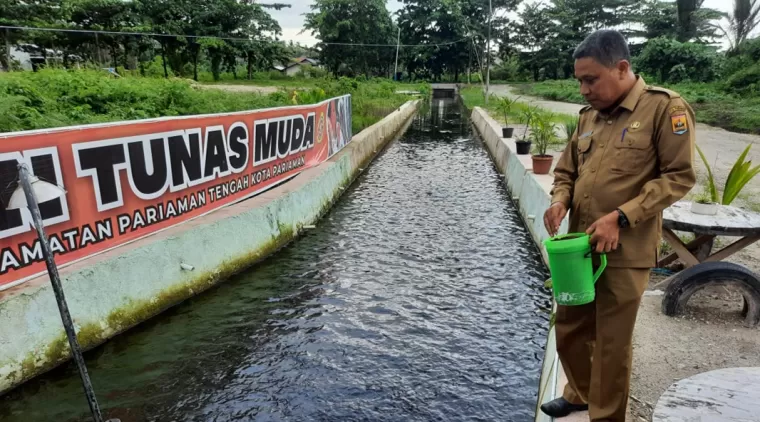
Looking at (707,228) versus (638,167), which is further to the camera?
(707,228)

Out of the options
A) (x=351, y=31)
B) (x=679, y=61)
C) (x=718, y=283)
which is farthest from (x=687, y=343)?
(x=351, y=31)

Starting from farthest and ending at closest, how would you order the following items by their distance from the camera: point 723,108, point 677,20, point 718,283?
point 677,20 → point 723,108 → point 718,283

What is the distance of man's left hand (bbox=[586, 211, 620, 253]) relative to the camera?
2299 millimetres

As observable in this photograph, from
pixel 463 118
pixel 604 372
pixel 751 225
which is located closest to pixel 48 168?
pixel 604 372

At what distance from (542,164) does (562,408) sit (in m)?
6.65

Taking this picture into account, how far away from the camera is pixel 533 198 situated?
8234 millimetres

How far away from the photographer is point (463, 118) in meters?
28.7

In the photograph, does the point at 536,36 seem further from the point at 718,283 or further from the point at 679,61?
the point at 718,283

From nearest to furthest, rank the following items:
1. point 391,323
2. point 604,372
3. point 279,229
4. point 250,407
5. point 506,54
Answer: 1. point 604,372
2. point 250,407
3. point 391,323
4. point 279,229
5. point 506,54

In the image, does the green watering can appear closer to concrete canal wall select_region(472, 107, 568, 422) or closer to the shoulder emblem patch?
the shoulder emblem patch

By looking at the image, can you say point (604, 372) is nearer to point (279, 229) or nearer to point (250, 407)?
point (250, 407)

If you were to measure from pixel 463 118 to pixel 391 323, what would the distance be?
24843 millimetres

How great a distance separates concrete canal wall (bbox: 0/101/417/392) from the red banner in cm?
17

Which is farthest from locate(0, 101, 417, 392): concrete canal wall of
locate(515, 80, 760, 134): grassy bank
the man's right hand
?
locate(515, 80, 760, 134): grassy bank
